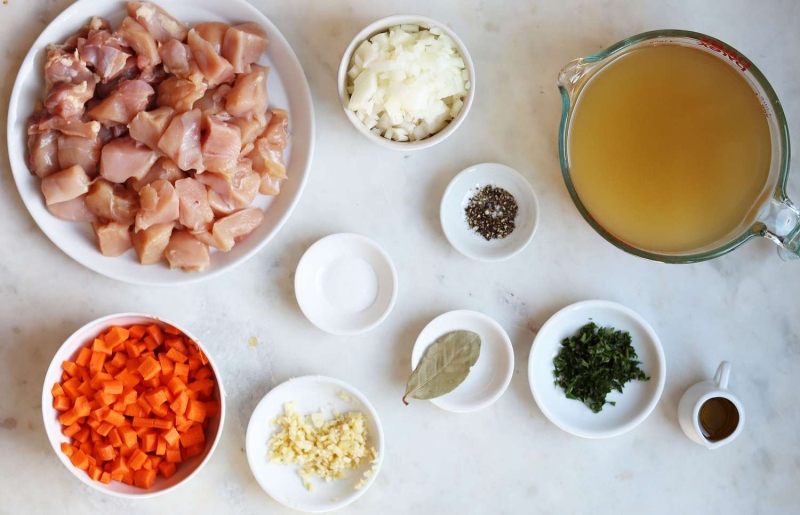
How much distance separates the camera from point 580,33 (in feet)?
6.73

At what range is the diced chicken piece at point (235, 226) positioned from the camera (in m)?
1.88

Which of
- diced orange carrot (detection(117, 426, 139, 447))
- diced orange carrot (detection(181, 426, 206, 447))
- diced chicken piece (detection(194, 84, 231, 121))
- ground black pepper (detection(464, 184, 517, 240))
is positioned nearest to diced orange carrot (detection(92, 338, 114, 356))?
diced orange carrot (detection(117, 426, 139, 447))

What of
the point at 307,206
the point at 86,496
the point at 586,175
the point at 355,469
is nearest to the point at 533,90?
the point at 586,175

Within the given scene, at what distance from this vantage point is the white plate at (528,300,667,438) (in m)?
2.09

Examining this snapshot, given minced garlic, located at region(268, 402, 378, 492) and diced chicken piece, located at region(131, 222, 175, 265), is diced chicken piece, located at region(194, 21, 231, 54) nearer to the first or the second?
diced chicken piece, located at region(131, 222, 175, 265)

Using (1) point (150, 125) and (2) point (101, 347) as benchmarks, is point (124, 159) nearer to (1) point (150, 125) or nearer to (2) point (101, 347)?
(1) point (150, 125)

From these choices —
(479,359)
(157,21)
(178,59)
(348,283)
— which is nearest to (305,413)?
(348,283)

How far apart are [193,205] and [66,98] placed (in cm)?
44

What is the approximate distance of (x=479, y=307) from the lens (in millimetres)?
2127

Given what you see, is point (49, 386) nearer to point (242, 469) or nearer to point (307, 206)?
point (242, 469)

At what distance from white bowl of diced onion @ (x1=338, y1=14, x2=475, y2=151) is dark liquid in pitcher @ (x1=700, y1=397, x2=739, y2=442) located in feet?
4.15

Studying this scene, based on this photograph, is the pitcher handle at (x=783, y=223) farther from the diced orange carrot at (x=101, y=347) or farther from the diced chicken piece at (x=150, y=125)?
the diced orange carrot at (x=101, y=347)

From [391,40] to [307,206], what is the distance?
1.92ft

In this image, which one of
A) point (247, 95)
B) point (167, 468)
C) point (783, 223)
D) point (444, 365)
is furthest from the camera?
point (444, 365)
